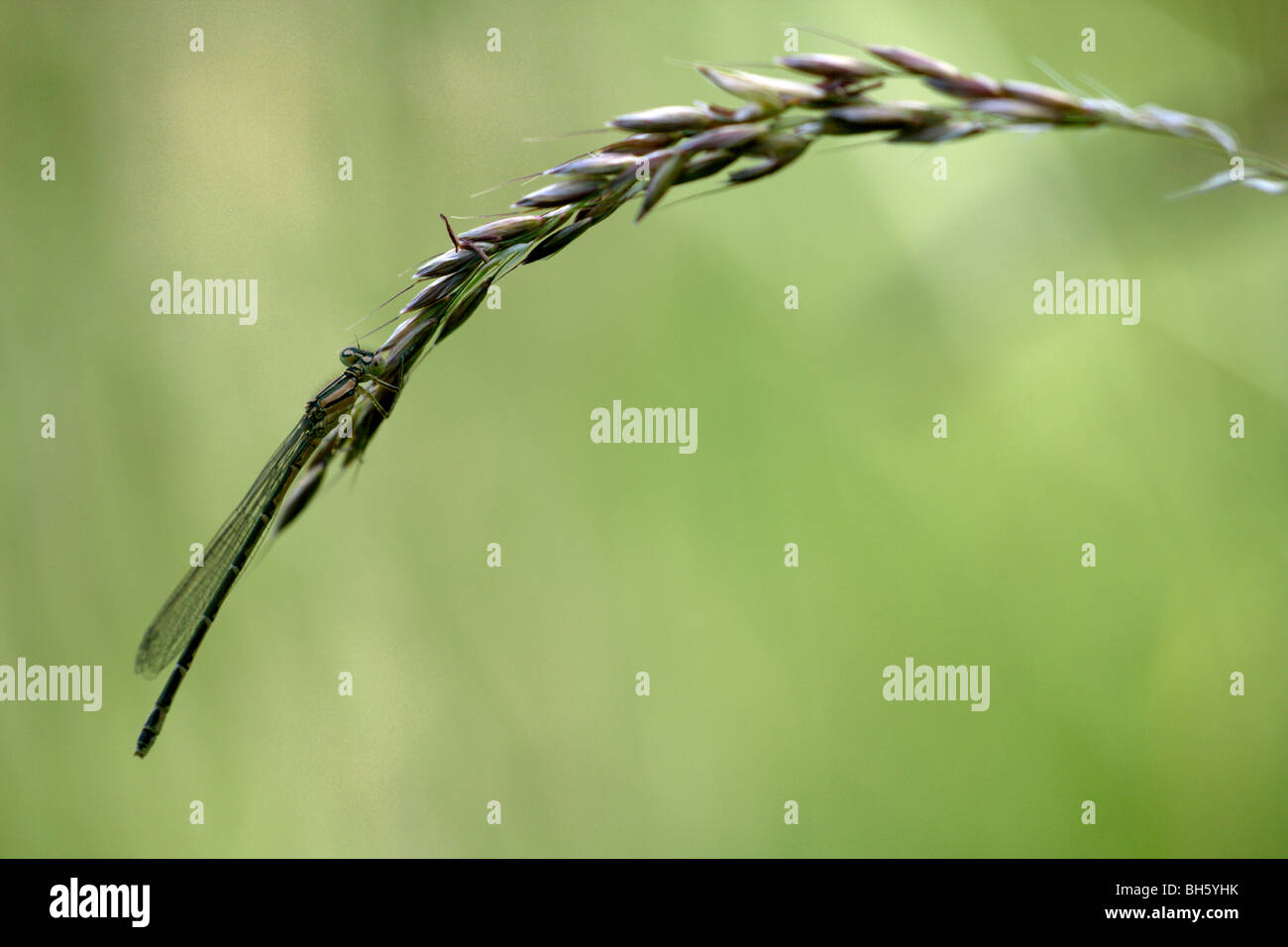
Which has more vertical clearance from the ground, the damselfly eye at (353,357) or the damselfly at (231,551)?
the damselfly eye at (353,357)

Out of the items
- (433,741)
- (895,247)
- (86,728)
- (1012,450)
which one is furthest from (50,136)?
(1012,450)

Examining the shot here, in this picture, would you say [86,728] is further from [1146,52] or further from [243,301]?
[1146,52]

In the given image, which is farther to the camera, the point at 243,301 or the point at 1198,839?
the point at 243,301

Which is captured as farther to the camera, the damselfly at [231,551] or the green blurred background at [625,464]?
the green blurred background at [625,464]

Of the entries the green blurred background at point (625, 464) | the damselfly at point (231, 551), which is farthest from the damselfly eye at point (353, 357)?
the green blurred background at point (625, 464)

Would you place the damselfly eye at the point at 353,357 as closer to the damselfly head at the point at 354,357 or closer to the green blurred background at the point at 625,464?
the damselfly head at the point at 354,357

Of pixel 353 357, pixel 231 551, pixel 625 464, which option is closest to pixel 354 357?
pixel 353 357

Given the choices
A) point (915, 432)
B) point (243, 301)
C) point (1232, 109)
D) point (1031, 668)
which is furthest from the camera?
point (243, 301)

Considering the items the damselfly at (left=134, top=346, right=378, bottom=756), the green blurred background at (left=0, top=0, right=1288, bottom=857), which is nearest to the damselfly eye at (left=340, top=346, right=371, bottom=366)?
the damselfly at (left=134, top=346, right=378, bottom=756)

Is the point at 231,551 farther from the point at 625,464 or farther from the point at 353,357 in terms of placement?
the point at 625,464
